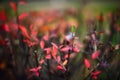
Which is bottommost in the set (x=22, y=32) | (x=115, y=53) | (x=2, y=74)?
(x=2, y=74)

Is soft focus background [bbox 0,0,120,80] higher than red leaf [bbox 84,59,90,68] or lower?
higher

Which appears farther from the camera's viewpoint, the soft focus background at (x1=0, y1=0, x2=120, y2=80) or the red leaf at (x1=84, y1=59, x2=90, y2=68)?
the soft focus background at (x1=0, y1=0, x2=120, y2=80)

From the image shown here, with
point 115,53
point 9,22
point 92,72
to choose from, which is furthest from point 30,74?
point 9,22

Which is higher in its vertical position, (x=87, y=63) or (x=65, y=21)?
(x=65, y=21)

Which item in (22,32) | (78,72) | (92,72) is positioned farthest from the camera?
(22,32)

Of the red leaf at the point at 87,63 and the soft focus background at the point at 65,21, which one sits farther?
the soft focus background at the point at 65,21

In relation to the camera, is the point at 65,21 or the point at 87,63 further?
the point at 65,21

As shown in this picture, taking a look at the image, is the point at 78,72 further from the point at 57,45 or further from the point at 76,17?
the point at 76,17

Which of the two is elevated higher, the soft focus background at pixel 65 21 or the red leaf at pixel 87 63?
the soft focus background at pixel 65 21
